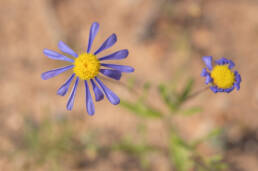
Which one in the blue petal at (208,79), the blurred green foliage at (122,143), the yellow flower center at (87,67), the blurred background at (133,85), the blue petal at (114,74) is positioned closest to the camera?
the blue petal at (114,74)

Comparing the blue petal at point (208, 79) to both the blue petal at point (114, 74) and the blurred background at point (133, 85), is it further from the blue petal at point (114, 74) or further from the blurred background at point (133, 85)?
the blurred background at point (133, 85)

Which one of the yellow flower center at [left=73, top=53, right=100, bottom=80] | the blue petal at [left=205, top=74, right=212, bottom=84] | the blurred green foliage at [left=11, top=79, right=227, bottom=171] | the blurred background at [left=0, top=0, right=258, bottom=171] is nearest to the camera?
the blue petal at [left=205, top=74, right=212, bottom=84]

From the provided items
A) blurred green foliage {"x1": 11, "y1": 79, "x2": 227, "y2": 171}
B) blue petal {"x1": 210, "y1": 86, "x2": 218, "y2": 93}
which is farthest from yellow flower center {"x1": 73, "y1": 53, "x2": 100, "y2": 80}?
blue petal {"x1": 210, "y1": 86, "x2": 218, "y2": 93}

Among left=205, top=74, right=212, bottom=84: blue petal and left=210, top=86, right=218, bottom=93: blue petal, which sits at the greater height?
left=205, top=74, right=212, bottom=84: blue petal

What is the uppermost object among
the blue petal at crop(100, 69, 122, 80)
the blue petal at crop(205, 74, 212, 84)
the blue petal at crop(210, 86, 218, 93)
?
the blue petal at crop(100, 69, 122, 80)

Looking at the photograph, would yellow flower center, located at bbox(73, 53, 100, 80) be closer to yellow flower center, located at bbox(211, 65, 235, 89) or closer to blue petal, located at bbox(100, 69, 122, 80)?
blue petal, located at bbox(100, 69, 122, 80)

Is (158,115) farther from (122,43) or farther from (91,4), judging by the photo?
(91,4)

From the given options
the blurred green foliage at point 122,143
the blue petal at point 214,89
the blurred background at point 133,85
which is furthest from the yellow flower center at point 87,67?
the blurred background at point 133,85

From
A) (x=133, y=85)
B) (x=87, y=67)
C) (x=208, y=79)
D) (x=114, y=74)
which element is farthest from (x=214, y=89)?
(x=133, y=85)
